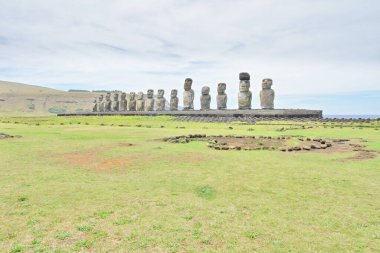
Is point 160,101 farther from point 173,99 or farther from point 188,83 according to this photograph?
point 188,83

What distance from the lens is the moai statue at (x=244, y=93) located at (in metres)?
41.8

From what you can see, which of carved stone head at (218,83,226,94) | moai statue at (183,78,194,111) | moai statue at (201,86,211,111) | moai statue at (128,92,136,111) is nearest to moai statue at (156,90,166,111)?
moai statue at (183,78,194,111)

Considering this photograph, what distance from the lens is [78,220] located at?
279 inches

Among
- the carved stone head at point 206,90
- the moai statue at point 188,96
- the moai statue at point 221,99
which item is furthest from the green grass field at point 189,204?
the moai statue at point 188,96

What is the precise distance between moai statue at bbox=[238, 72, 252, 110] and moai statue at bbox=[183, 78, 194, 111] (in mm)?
9643

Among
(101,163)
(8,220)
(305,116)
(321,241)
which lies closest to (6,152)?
(101,163)

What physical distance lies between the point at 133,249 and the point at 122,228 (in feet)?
2.99

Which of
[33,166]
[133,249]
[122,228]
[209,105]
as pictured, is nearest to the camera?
[133,249]

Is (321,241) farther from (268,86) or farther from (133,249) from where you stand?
(268,86)

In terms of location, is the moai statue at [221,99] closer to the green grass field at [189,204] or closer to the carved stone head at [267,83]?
the carved stone head at [267,83]

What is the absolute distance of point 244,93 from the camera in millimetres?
41938

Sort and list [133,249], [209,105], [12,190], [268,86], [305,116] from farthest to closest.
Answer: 1. [209,105]
2. [268,86]
3. [305,116]
4. [12,190]
5. [133,249]

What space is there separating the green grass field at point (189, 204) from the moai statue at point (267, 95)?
1063 inches

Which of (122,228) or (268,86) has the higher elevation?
(268,86)
